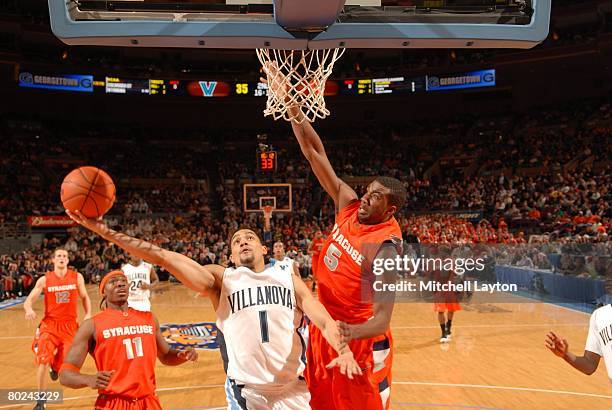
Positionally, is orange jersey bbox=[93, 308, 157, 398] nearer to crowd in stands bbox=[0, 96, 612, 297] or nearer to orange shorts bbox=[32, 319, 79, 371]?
orange shorts bbox=[32, 319, 79, 371]

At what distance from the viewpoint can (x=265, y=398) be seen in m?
3.22

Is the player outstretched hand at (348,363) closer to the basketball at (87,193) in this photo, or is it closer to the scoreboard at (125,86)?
the basketball at (87,193)

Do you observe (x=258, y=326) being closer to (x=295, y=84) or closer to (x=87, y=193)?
(x=87, y=193)

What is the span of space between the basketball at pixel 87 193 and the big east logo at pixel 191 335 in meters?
6.16

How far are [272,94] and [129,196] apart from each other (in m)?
20.3

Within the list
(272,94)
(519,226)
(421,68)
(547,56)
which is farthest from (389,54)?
(272,94)

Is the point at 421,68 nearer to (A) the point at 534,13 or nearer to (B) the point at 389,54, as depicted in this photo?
(B) the point at 389,54

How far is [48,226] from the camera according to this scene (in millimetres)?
20797

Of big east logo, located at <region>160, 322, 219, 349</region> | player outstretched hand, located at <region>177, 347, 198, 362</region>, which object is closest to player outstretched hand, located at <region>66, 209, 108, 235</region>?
player outstretched hand, located at <region>177, 347, 198, 362</region>

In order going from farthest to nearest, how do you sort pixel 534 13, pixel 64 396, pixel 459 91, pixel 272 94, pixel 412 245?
pixel 459 91, pixel 412 245, pixel 64 396, pixel 272 94, pixel 534 13

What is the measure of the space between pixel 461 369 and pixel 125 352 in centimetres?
543

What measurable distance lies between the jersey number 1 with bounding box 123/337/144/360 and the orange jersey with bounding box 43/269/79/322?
3316mm

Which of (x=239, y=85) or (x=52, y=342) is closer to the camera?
(x=52, y=342)
